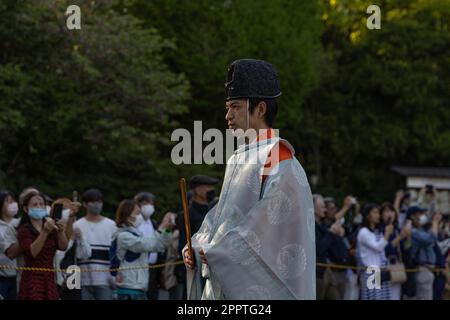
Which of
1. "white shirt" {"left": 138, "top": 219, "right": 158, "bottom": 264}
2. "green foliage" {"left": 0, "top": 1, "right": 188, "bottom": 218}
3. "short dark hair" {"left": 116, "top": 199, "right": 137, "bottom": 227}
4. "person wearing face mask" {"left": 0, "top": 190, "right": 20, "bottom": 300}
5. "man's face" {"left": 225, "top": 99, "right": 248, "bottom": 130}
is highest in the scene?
"green foliage" {"left": 0, "top": 1, "right": 188, "bottom": 218}

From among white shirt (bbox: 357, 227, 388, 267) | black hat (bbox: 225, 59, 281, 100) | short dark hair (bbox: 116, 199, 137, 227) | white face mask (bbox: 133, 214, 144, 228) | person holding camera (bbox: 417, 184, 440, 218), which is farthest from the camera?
person holding camera (bbox: 417, 184, 440, 218)

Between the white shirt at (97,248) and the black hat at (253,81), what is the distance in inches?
239

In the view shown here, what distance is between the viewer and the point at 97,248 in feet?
41.0

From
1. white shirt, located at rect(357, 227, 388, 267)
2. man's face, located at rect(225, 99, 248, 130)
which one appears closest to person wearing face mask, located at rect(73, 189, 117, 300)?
white shirt, located at rect(357, 227, 388, 267)

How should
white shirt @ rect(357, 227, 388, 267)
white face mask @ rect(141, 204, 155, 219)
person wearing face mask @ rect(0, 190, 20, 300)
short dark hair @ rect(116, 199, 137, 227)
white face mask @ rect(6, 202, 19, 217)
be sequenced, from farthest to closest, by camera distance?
white shirt @ rect(357, 227, 388, 267) → white face mask @ rect(141, 204, 155, 219) → short dark hair @ rect(116, 199, 137, 227) → white face mask @ rect(6, 202, 19, 217) → person wearing face mask @ rect(0, 190, 20, 300)

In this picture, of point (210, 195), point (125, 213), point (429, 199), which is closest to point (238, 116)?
point (125, 213)

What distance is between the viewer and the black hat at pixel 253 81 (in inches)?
257

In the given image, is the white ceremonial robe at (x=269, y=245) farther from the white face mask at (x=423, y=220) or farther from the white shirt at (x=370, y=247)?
the white face mask at (x=423, y=220)

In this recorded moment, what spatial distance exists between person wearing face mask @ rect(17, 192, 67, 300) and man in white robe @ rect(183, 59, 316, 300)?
480 centimetres

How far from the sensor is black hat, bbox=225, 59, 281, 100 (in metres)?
6.52

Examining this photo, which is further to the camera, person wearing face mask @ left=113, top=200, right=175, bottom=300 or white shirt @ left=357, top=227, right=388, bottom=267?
white shirt @ left=357, top=227, right=388, bottom=267

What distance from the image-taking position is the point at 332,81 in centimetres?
4422

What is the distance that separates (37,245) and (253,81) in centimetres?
497

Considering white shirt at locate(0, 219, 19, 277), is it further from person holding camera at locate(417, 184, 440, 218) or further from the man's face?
person holding camera at locate(417, 184, 440, 218)
